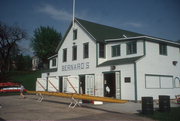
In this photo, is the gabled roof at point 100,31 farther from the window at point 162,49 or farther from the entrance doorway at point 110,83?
the window at point 162,49

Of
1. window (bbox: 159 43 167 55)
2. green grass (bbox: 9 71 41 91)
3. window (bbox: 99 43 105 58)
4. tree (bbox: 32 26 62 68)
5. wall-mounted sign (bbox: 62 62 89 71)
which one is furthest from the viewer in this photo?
tree (bbox: 32 26 62 68)

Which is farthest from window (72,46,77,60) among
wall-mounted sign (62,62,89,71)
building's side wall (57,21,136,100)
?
wall-mounted sign (62,62,89,71)

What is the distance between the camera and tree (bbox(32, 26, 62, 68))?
218 ft

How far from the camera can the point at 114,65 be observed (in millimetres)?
21578

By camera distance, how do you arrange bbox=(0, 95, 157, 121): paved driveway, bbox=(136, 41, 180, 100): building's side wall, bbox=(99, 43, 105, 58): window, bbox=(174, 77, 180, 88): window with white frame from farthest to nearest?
bbox=(99, 43, 105, 58): window
bbox=(174, 77, 180, 88): window with white frame
bbox=(136, 41, 180, 100): building's side wall
bbox=(0, 95, 157, 121): paved driveway

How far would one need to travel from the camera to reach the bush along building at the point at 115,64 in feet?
66.3

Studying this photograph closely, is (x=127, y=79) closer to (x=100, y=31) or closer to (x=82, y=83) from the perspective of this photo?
(x=82, y=83)

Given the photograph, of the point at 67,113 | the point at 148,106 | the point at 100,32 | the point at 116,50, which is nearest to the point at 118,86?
the point at 116,50

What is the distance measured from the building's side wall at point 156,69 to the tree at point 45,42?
47.2 metres

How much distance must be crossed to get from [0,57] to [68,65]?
21.3 metres

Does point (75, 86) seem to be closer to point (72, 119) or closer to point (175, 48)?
point (72, 119)

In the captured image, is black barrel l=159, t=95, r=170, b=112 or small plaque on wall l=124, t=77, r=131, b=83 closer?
black barrel l=159, t=95, r=170, b=112

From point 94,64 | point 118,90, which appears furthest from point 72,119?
point 94,64

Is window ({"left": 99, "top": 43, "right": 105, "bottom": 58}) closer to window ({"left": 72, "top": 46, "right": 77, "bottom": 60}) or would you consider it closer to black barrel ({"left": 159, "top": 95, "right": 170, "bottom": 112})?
window ({"left": 72, "top": 46, "right": 77, "bottom": 60})
